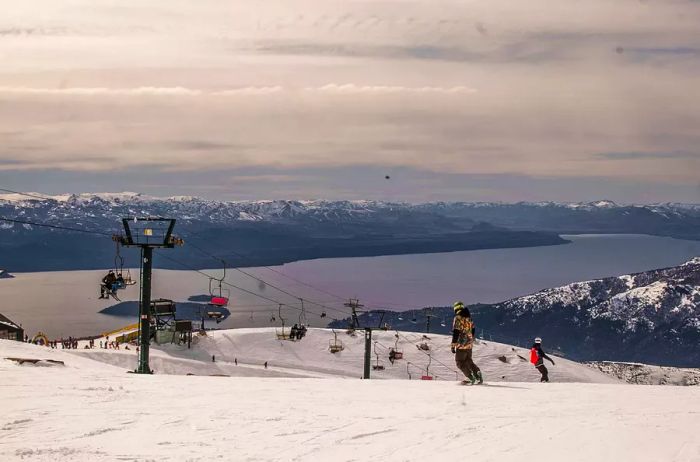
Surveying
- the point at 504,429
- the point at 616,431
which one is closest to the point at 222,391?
the point at 504,429

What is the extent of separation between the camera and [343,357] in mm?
75625

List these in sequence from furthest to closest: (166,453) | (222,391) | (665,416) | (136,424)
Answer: (222,391) < (665,416) < (136,424) < (166,453)

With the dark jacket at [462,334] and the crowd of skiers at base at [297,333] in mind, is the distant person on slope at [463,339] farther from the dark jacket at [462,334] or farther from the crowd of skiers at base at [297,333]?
the crowd of skiers at base at [297,333]

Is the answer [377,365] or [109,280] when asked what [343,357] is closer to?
[377,365]

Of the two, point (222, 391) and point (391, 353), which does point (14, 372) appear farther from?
point (391, 353)

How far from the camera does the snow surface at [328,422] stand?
9727 millimetres

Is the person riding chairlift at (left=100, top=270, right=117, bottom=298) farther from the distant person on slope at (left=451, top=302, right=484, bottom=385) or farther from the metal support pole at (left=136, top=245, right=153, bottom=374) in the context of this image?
the distant person on slope at (left=451, top=302, right=484, bottom=385)

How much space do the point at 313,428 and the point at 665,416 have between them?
21.1 ft

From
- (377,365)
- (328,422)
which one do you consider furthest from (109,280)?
(328,422)

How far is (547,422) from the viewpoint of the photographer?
12078 mm

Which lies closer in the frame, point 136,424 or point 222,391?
point 136,424

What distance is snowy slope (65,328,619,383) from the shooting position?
68562mm

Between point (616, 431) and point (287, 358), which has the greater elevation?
point (616, 431)

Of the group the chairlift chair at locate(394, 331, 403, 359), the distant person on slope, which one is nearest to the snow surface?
the distant person on slope
